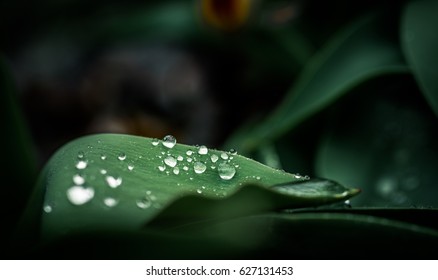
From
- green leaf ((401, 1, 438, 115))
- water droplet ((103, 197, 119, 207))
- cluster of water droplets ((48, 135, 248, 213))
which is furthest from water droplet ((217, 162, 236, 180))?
green leaf ((401, 1, 438, 115))

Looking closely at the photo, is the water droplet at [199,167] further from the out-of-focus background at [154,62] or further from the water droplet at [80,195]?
the out-of-focus background at [154,62]

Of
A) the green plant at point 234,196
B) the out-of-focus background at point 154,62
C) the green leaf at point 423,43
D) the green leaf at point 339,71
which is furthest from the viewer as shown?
the out-of-focus background at point 154,62

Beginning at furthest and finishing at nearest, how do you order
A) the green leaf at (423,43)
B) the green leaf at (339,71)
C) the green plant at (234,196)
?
1. the green leaf at (339,71)
2. the green leaf at (423,43)
3. the green plant at (234,196)

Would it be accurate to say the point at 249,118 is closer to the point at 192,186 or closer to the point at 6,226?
the point at 6,226

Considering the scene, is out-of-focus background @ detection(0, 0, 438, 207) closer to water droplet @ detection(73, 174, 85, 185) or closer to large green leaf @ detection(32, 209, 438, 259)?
large green leaf @ detection(32, 209, 438, 259)

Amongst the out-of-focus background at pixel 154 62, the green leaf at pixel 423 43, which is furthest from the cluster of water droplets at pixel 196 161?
the out-of-focus background at pixel 154 62

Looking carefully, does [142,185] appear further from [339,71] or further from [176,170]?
[339,71]
